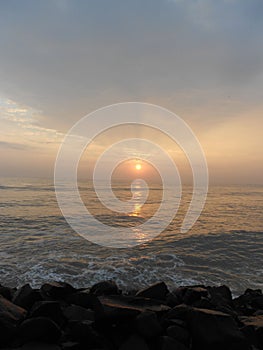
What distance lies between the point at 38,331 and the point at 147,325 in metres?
1.72

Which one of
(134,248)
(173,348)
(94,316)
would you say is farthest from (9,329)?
(134,248)

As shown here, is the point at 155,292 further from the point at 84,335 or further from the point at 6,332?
the point at 6,332

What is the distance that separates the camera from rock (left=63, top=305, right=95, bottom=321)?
4883mm

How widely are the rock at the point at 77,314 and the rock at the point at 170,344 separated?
138cm

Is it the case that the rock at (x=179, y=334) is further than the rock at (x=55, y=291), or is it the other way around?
the rock at (x=55, y=291)

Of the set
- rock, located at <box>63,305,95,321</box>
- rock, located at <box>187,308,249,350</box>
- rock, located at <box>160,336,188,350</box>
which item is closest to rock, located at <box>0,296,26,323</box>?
rock, located at <box>63,305,95,321</box>

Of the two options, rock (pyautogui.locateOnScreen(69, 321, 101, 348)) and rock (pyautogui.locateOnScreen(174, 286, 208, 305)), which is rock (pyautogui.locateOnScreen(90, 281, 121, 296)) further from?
rock (pyautogui.locateOnScreen(69, 321, 101, 348))

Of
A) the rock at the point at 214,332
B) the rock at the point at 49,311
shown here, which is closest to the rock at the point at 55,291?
the rock at the point at 49,311

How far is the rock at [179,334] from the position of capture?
436cm

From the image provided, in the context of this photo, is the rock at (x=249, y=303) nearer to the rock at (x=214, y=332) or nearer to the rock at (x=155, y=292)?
the rock at (x=155, y=292)

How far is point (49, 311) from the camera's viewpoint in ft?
15.6

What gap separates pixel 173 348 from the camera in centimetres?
407

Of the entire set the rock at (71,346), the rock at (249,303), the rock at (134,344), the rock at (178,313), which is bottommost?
the rock at (249,303)

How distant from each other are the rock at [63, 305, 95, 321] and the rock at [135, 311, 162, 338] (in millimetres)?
934
